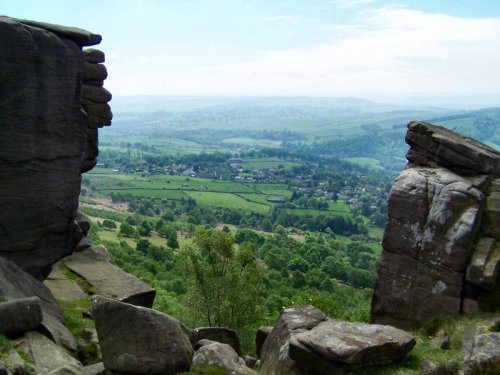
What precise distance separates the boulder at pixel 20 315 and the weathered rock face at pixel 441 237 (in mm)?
15297

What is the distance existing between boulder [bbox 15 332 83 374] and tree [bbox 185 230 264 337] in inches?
690

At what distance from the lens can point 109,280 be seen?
106 feet

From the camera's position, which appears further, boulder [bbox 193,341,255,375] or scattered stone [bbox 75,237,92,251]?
scattered stone [bbox 75,237,92,251]

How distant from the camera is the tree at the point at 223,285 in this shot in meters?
37.5

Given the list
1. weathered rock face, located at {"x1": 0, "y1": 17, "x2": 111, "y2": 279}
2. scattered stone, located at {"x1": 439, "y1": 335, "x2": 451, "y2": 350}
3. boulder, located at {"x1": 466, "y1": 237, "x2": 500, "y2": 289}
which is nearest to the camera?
scattered stone, located at {"x1": 439, "y1": 335, "x2": 451, "y2": 350}

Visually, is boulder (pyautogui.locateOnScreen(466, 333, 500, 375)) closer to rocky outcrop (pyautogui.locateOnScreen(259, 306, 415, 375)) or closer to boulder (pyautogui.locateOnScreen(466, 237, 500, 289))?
rocky outcrop (pyautogui.locateOnScreen(259, 306, 415, 375))

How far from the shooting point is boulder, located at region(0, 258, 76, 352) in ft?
69.8

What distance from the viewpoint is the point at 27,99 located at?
2412 cm

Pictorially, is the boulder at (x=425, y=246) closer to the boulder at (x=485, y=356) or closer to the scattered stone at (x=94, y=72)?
the boulder at (x=485, y=356)

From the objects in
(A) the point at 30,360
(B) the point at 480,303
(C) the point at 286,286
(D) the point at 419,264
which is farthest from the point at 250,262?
(C) the point at 286,286

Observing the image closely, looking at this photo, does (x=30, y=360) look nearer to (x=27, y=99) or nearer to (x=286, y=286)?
(x=27, y=99)

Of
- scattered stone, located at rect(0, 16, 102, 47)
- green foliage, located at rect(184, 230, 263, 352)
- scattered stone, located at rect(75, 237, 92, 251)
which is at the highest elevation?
scattered stone, located at rect(0, 16, 102, 47)

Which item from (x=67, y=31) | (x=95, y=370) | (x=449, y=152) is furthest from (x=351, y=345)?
(x=67, y=31)

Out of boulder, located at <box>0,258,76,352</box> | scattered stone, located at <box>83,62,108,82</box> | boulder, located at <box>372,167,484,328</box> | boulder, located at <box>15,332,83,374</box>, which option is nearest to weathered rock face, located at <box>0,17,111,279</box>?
boulder, located at <box>0,258,76,352</box>
